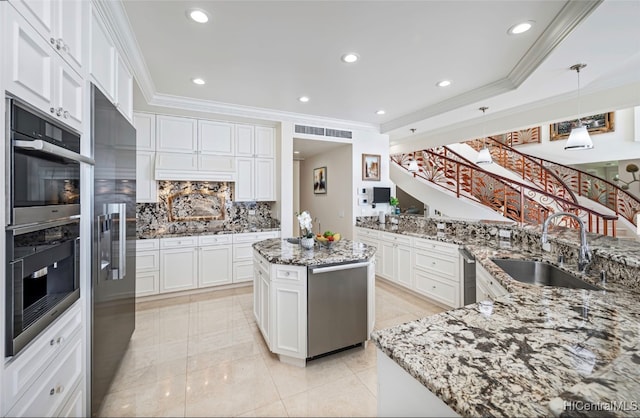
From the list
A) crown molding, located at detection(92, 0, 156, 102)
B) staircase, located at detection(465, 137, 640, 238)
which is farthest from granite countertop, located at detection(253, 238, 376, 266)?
staircase, located at detection(465, 137, 640, 238)

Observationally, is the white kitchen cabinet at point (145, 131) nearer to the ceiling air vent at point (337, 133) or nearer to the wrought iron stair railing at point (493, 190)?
the ceiling air vent at point (337, 133)

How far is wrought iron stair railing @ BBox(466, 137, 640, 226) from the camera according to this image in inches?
218

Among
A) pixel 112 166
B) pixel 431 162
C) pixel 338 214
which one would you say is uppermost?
pixel 431 162

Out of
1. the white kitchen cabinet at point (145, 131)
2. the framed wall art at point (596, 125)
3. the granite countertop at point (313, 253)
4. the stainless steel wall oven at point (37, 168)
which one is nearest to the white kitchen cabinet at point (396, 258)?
the granite countertop at point (313, 253)

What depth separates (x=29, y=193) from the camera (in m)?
1.11

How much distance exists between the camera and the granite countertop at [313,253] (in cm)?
222

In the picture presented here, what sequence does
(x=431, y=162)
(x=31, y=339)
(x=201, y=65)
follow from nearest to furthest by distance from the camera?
1. (x=31, y=339)
2. (x=201, y=65)
3. (x=431, y=162)

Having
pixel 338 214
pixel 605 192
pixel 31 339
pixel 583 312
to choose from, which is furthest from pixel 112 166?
pixel 605 192

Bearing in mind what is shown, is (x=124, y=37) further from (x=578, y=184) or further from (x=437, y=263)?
(x=578, y=184)

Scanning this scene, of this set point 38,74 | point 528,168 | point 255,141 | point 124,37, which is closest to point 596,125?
point 528,168

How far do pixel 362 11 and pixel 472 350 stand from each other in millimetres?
2289

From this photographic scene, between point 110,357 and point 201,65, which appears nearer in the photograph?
point 110,357

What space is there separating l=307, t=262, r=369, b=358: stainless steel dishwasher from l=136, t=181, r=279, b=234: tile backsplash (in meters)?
2.47

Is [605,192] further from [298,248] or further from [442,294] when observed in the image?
[298,248]
